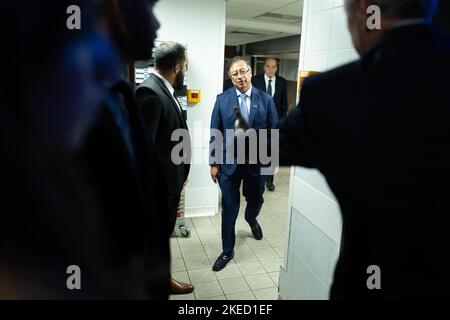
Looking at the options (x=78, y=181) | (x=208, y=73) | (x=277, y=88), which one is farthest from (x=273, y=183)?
(x=78, y=181)

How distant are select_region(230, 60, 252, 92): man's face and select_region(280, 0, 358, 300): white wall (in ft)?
2.46

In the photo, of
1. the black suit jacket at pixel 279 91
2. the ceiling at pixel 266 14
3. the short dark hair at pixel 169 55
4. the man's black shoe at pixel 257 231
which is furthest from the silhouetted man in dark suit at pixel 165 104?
the ceiling at pixel 266 14

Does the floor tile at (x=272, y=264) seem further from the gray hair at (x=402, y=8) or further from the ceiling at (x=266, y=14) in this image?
the ceiling at (x=266, y=14)

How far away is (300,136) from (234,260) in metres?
1.77

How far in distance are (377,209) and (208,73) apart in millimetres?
2362

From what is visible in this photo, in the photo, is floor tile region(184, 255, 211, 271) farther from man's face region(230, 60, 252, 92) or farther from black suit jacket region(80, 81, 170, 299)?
black suit jacket region(80, 81, 170, 299)

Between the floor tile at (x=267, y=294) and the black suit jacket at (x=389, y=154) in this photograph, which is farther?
the floor tile at (x=267, y=294)

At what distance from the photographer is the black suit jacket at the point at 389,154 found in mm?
492

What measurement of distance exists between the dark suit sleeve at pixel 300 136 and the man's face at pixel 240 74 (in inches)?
53.6

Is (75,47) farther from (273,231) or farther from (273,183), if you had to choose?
(273,183)

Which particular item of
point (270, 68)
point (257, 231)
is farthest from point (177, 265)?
point (270, 68)

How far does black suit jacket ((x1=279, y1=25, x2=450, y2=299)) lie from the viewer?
1.62ft
